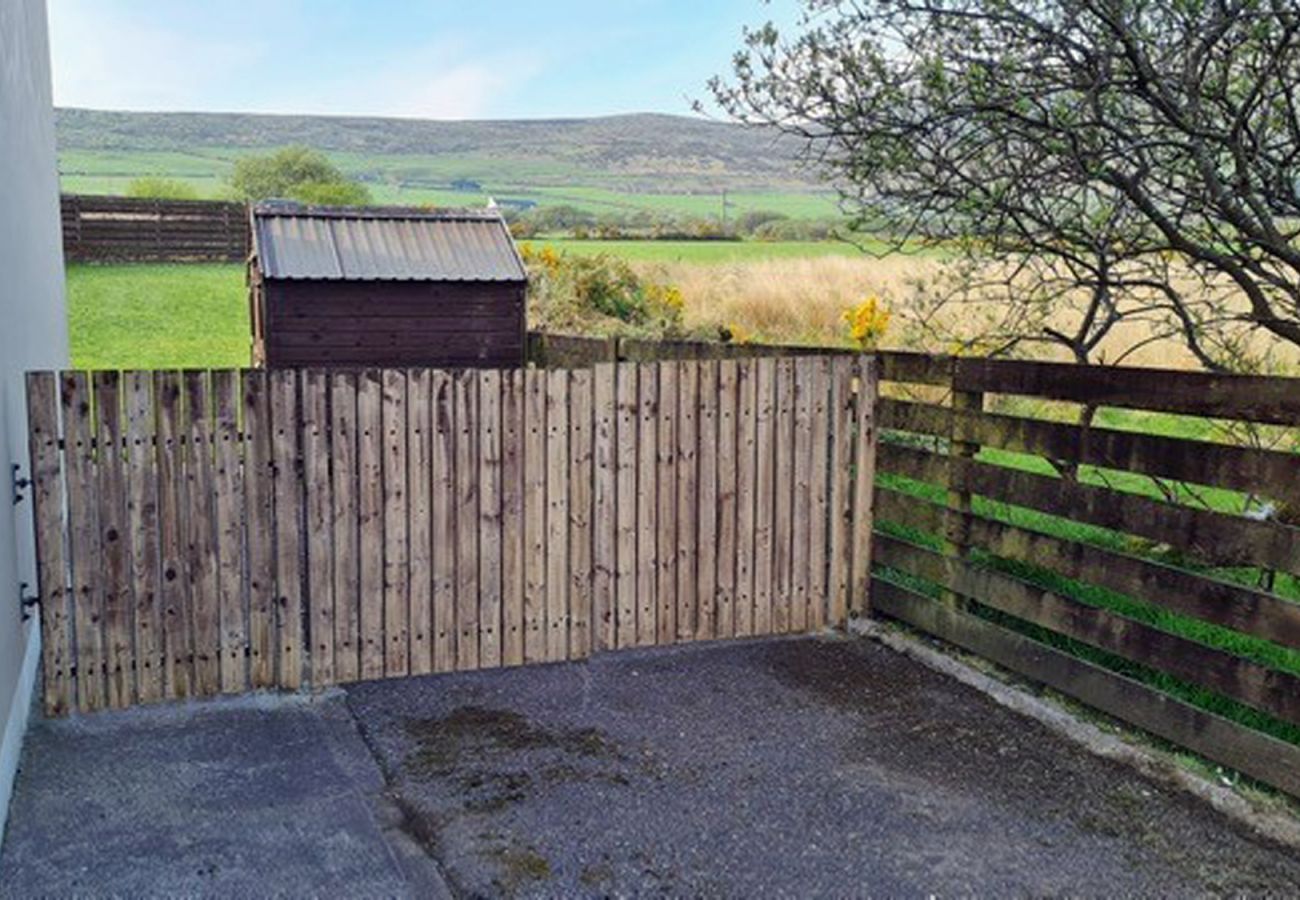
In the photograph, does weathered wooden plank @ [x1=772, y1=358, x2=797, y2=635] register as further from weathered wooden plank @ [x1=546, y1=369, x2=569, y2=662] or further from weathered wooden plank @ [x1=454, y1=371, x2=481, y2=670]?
weathered wooden plank @ [x1=454, y1=371, x2=481, y2=670]

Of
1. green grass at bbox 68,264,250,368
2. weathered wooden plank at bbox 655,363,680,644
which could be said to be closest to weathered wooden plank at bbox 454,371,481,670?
weathered wooden plank at bbox 655,363,680,644

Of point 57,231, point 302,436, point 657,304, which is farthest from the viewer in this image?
point 657,304

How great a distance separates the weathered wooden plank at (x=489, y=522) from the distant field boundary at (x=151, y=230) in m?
34.4

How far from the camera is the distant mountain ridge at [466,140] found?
90.1m

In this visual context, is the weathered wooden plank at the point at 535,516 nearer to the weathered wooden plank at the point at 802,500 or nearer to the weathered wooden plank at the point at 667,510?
the weathered wooden plank at the point at 667,510

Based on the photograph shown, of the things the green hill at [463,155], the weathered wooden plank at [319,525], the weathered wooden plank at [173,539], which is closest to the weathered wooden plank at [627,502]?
the weathered wooden plank at [319,525]

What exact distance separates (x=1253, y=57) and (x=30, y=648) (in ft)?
20.1

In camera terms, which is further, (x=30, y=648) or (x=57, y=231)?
(x=57, y=231)

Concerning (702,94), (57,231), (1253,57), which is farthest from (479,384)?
(57,231)

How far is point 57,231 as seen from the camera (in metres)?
8.76

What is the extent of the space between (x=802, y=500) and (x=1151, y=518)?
192 cm

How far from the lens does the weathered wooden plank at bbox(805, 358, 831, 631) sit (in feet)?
19.8

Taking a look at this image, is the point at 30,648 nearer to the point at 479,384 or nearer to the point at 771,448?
the point at 479,384

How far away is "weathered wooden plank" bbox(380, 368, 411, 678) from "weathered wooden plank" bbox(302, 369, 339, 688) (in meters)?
0.25
